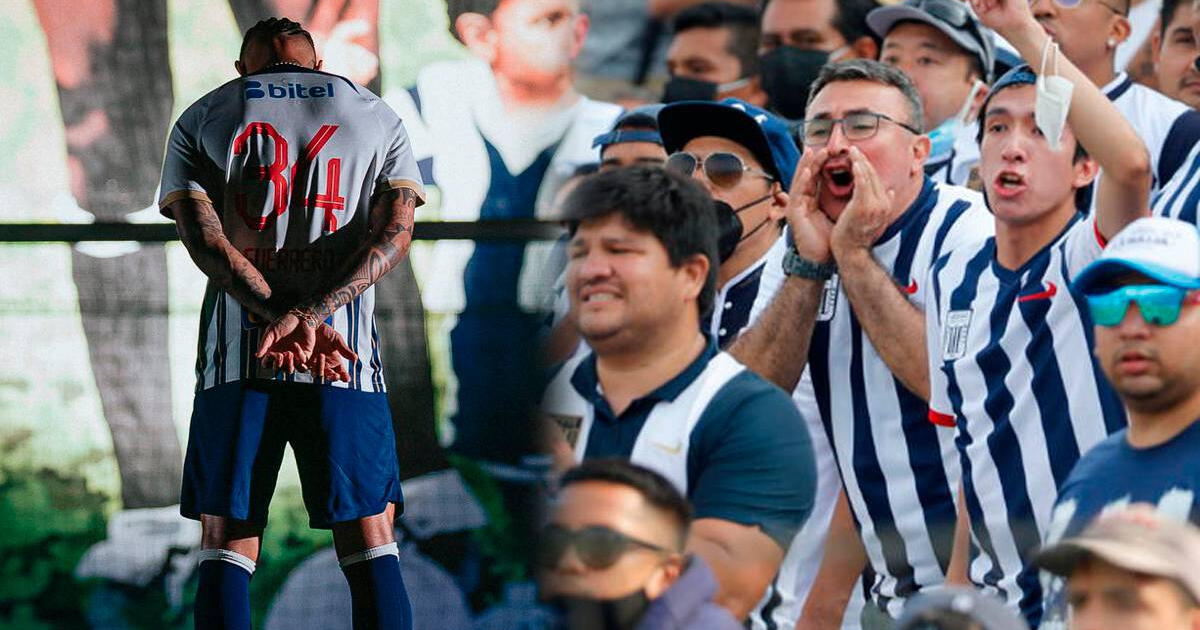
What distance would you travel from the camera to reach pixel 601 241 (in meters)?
A: 2.61

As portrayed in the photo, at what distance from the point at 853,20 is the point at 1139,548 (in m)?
2.52

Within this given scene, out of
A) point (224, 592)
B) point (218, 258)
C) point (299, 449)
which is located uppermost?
point (218, 258)

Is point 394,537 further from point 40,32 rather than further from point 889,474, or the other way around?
point 40,32

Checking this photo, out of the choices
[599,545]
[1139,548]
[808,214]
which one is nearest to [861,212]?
[808,214]

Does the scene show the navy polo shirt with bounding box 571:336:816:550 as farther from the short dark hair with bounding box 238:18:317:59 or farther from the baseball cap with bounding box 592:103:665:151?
the short dark hair with bounding box 238:18:317:59

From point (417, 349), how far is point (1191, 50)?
1.95m

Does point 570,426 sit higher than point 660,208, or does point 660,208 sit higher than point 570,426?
point 660,208

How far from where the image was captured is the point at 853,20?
462cm

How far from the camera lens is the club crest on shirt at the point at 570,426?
2.71m

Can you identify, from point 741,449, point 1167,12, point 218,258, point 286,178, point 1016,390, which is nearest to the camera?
point 741,449

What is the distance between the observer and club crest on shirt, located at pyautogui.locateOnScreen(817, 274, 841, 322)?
3.54 metres

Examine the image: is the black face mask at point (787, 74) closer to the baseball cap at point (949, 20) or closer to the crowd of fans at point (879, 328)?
the crowd of fans at point (879, 328)

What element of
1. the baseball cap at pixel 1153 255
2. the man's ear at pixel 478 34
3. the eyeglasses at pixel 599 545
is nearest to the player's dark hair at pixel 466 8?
the man's ear at pixel 478 34

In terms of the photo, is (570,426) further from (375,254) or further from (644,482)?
(375,254)
